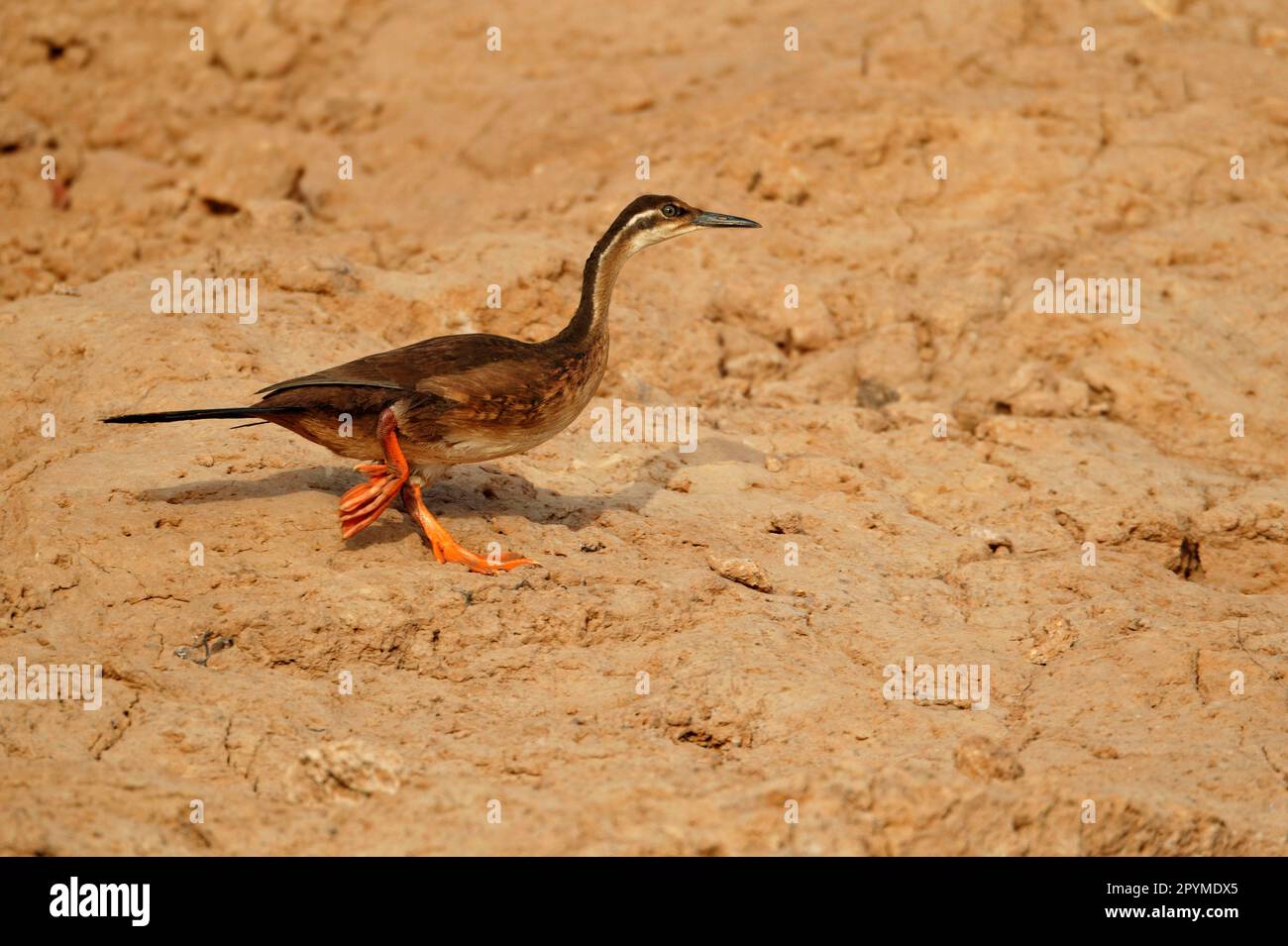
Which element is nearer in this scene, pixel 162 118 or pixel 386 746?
pixel 386 746

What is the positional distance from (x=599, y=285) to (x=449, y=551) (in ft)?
5.21

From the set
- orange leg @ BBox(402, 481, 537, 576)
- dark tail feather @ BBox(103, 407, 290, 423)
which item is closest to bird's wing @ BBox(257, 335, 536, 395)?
dark tail feather @ BBox(103, 407, 290, 423)

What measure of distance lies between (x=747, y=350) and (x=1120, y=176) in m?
2.98

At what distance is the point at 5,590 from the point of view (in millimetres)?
5762

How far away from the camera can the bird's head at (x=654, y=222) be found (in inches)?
275

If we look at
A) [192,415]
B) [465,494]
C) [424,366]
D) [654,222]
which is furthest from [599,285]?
[192,415]

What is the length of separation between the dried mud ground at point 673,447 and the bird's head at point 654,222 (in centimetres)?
124

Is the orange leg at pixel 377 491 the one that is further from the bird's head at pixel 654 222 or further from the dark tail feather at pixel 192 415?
the bird's head at pixel 654 222

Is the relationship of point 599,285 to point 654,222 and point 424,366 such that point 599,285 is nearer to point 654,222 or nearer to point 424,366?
point 654,222

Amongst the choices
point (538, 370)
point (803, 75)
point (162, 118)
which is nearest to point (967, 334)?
point (803, 75)

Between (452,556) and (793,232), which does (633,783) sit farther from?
(793,232)

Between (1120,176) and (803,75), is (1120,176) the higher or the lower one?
the lower one

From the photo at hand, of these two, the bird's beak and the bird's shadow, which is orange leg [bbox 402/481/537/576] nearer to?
the bird's shadow

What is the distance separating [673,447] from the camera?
7789 millimetres
